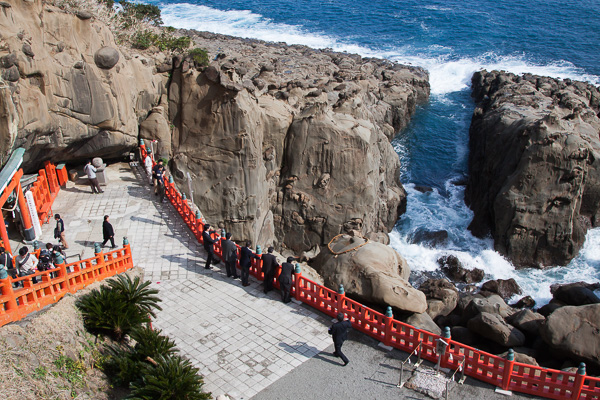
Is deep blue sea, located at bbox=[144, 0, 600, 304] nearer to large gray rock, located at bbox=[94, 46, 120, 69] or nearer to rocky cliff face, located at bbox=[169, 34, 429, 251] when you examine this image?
rocky cliff face, located at bbox=[169, 34, 429, 251]

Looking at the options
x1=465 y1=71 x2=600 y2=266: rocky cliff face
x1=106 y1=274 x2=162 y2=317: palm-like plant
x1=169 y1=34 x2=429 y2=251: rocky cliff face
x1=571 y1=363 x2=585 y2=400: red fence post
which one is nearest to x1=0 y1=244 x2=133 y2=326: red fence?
x1=106 y1=274 x2=162 y2=317: palm-like plant

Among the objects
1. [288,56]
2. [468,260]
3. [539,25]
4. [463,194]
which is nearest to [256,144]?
[468,260]

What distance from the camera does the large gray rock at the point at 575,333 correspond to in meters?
17.4

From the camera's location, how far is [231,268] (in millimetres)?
18656

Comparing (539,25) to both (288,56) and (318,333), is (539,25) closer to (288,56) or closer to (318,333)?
(288,56)

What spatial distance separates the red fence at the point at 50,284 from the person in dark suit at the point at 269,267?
4600 millimetres

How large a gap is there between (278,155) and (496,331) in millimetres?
16003

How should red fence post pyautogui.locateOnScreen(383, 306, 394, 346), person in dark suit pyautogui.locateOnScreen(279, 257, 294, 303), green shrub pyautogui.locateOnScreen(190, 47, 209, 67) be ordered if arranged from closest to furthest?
red fence post pyautogui.locateOnScreen(383, 306, 394, 346) → person in dark suit pyautogui.locateOnScreen(279, 257, 294, 303) → green shrub pyautogui.locateOnScreen(190, 47, 209, 67)

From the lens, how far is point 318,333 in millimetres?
16328

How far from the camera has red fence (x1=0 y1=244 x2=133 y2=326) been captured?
13273mm

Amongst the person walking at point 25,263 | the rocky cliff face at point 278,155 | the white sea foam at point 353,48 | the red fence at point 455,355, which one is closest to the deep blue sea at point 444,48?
the white sea foam at point 353,48

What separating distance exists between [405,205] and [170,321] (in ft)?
89.5

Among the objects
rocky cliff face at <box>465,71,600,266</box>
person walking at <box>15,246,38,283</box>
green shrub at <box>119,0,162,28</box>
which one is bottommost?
rocky cliff face at <box>465,71,600,266</box>

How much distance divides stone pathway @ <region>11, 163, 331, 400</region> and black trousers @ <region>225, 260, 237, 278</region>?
0.76 ft
